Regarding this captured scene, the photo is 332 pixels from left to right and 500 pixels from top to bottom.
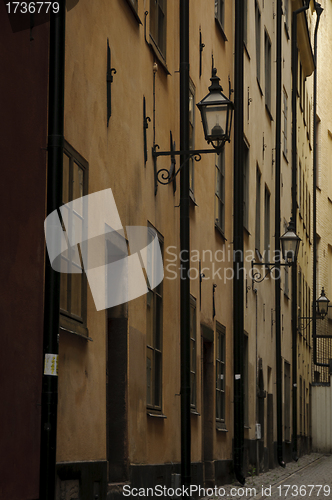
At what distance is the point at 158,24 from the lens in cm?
1090

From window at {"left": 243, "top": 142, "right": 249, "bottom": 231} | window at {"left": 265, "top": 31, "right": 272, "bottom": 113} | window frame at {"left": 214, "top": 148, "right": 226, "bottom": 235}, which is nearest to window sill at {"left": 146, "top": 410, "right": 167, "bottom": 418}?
window frame at {"left": 214, "top": 148, "right": 226, "bottom": 235}

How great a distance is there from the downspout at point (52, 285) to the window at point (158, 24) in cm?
514

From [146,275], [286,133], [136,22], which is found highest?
Answer: [286,133]

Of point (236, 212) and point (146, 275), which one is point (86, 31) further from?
point (236, 212)

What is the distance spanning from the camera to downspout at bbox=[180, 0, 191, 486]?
9305 millimetres

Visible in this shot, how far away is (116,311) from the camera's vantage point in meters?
8.62

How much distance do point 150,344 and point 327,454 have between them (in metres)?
23.5

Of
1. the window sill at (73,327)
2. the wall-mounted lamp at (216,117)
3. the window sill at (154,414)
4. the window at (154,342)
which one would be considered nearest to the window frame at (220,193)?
the window at (154,342)

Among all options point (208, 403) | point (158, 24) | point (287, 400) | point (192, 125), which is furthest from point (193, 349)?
point (287, 400)

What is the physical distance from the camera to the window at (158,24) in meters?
10.5

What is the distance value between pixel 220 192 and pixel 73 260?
28.8ft

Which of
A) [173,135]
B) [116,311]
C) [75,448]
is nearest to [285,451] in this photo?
[173,135]

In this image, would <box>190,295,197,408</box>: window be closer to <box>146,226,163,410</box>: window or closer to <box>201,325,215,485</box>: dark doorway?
<box>201,325,215,485</box>: dark doorway

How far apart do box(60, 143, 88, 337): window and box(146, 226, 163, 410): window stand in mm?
2637
